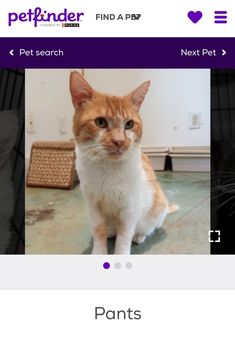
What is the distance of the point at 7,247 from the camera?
569 millimetres

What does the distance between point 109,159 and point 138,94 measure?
0.64 ft

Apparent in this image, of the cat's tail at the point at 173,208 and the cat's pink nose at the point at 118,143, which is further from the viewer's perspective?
the cat's tail at the point at 173,208

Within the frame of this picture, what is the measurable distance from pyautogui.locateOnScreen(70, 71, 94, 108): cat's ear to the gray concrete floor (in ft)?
A: 0.90

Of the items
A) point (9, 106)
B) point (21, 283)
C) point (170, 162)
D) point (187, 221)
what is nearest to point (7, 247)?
point (21, 283)

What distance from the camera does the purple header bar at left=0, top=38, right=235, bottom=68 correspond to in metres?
0.52

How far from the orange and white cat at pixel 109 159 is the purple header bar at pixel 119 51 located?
7cm

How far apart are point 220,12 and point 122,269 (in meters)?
0.56

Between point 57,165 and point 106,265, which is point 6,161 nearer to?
point 106,265

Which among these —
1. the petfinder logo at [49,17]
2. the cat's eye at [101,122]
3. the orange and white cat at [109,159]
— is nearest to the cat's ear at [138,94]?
the orange and white cat at [109,159]

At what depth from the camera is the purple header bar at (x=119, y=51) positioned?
1.72ft

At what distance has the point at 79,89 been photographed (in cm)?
65

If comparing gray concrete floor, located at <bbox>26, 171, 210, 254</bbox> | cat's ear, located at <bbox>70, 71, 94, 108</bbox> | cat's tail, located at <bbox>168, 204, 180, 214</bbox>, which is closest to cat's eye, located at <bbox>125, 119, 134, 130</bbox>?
cat's ear, located at <bbox>70, 71, 94, 108</bbox>

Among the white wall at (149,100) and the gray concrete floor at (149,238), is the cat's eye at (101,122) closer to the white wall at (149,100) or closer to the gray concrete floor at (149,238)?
the white wall at (149,100)
